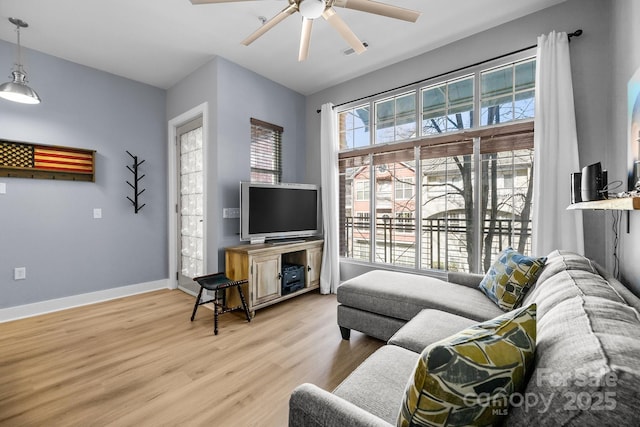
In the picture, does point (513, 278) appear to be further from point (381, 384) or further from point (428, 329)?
point (381, 384)

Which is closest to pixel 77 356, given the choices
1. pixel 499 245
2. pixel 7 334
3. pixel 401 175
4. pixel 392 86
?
pixel 7 334

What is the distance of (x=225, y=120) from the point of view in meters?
3.26

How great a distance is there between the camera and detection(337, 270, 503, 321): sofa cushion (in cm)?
190

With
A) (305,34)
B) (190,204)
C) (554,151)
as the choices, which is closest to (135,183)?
(190,204)

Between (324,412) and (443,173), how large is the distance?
9.45 feet

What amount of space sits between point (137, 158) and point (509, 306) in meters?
4.51

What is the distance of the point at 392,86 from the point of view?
3.45 metres

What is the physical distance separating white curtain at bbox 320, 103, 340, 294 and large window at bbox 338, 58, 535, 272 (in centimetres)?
22

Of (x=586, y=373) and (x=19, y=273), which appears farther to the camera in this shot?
(x=19, y=273)

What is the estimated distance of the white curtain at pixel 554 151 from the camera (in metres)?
2.26

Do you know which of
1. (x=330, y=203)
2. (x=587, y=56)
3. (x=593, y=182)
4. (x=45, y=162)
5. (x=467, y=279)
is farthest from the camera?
(x=330, y=203)

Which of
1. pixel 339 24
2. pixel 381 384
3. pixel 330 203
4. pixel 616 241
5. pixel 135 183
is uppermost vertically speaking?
pixel 339 24

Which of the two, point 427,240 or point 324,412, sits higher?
point 427,240

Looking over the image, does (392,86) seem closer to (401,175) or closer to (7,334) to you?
(401,175)
